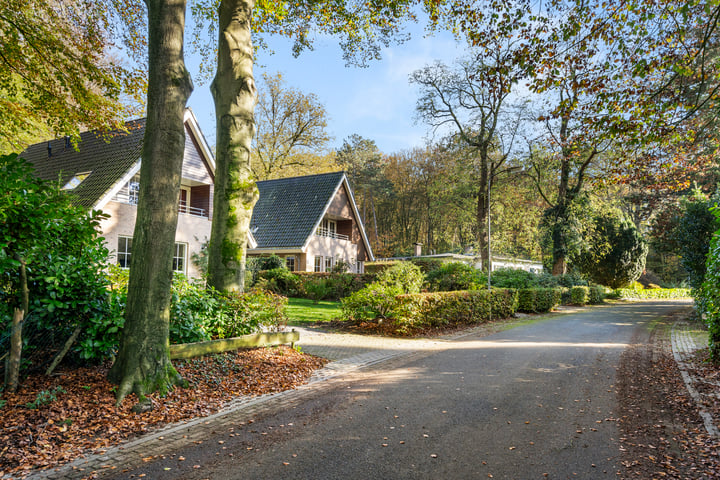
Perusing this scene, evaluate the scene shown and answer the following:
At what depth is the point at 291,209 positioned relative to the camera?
27906mm

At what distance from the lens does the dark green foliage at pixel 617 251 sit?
3388 centimetres

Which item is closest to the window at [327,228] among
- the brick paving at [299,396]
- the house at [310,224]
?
the house at [310,224]

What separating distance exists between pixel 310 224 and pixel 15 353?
2126cm

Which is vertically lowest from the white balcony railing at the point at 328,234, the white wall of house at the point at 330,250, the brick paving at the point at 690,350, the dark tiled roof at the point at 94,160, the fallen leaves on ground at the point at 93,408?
the brick paving at the point at 690,350

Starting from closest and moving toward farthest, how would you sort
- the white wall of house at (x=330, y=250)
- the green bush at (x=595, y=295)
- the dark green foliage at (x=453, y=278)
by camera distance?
1. the dark green foliage at (x=453, y=278)
2. the white wall of house at (x=330, y=250)
3. the green bush at (x=595, y=295)

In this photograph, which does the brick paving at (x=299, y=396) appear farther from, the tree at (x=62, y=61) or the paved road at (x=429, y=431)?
the tree at (x=62, y=61)

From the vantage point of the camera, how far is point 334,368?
8.20 metres

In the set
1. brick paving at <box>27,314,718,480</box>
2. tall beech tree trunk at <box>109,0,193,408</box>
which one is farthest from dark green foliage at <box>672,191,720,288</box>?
tall beech tree trunk at <box>109,0,193,408</box>

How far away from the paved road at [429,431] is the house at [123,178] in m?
13.4

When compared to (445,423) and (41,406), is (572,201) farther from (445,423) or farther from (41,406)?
(41,406)

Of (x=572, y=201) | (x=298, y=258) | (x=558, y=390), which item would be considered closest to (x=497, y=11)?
(x=558, y=390)

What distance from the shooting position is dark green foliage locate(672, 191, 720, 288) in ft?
53.7

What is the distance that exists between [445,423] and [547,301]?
19.5 m

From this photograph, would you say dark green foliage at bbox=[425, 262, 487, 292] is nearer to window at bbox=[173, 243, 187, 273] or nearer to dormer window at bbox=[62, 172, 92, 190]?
window at bbox=[173, 243, 187, 273]
